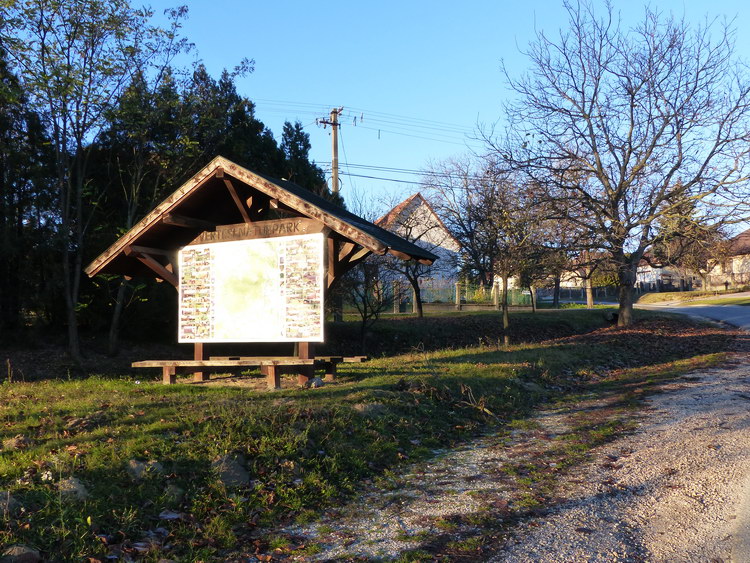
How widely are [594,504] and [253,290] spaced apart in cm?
695

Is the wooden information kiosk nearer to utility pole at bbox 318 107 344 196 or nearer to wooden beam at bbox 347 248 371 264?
wooden beam at bbox 347 248 371 264

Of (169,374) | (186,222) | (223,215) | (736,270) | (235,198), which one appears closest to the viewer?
(235,198)

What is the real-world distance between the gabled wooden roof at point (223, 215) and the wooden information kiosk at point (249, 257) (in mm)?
21

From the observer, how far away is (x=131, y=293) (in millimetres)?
18297

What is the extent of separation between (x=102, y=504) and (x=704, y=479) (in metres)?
5.64

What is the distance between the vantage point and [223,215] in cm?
1243

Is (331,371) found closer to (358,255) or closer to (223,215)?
(358,255)

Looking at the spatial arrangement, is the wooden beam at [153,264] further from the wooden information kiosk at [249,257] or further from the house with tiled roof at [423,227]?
the house with tiled roof at [423,227]

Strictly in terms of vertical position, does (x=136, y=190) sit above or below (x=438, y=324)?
above

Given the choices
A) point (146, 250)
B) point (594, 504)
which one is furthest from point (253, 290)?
point (594, 504)

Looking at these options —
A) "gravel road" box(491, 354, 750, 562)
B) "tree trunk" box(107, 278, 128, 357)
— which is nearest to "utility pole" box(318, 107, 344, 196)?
"tree trunk" box(107, 278, 128, 357)

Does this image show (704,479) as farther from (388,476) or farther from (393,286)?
(393,286)

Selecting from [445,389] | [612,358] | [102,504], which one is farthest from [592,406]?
[102,504]

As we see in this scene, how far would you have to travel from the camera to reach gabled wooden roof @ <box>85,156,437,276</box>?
10141mm
